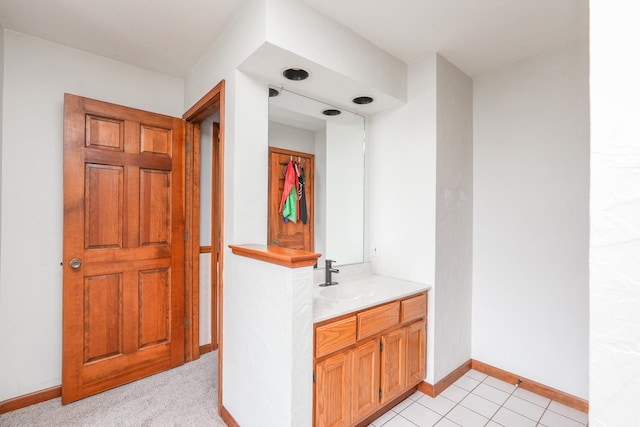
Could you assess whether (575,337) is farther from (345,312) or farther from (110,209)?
(110,209)

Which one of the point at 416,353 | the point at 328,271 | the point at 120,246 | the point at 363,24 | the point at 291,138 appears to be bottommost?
the point at 416,353

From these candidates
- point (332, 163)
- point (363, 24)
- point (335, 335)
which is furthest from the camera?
point (332, 163)

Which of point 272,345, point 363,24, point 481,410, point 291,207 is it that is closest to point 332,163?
point 291,207

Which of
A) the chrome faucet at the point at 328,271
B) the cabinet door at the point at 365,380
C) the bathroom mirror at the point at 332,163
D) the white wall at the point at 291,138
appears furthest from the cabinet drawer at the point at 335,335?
the white wall at the point at 291,138

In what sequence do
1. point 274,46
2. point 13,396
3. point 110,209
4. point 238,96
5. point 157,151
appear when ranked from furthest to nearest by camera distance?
point 157,151, point 110,209, point 13,396, point 238,96, point 274,46

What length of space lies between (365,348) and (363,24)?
2027mm

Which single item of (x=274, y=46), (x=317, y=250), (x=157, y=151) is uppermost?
(x=274, y=46)

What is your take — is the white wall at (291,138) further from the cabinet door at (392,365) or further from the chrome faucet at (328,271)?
the cabinet door at (392,365)

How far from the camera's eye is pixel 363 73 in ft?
6.79

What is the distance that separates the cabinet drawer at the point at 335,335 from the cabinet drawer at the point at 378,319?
0.23 feet

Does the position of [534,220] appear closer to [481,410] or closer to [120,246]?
[481,410]

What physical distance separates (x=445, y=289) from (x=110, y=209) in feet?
8.62

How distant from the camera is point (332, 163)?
2572mm

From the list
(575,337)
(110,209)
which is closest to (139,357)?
(110,209)
